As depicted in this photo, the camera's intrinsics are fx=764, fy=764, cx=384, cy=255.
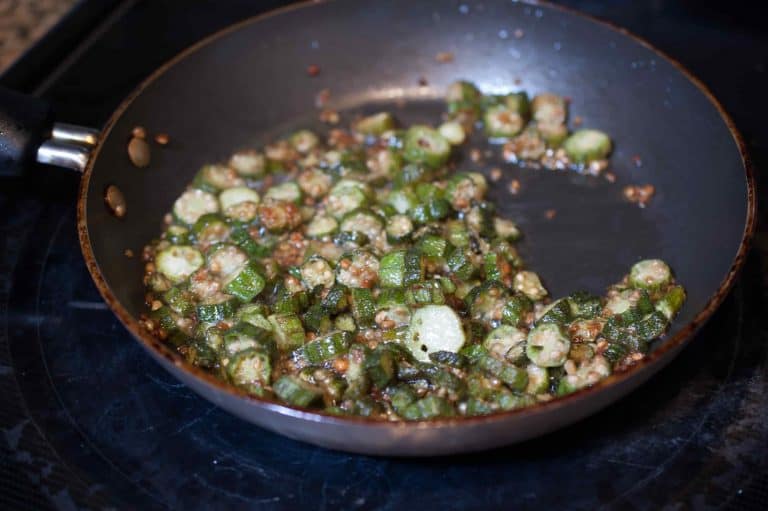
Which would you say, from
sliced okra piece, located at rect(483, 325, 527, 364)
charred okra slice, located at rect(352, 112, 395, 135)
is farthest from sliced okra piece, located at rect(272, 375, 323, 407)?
charred okra slice, located at rect(352, 112, 395, 135)

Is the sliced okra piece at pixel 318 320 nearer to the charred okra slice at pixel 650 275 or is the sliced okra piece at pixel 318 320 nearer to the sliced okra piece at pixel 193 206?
the sliced okra piece at pixel 193 206

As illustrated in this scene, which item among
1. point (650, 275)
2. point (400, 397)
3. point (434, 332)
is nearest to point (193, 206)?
point (434, 332)

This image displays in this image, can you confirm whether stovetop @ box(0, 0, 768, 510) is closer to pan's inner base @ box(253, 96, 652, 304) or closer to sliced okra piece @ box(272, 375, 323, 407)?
sliced okra piece @ box(272, 375, 323, 407)

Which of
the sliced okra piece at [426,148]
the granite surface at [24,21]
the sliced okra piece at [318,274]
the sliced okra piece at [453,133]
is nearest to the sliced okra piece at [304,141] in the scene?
the sliced okra piece at [426,148]

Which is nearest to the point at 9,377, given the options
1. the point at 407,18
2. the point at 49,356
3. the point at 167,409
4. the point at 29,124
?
the point at 49,356

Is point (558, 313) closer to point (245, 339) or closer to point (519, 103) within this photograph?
point (245, 339)

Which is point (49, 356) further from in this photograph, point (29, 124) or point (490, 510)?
point (490, 510)
